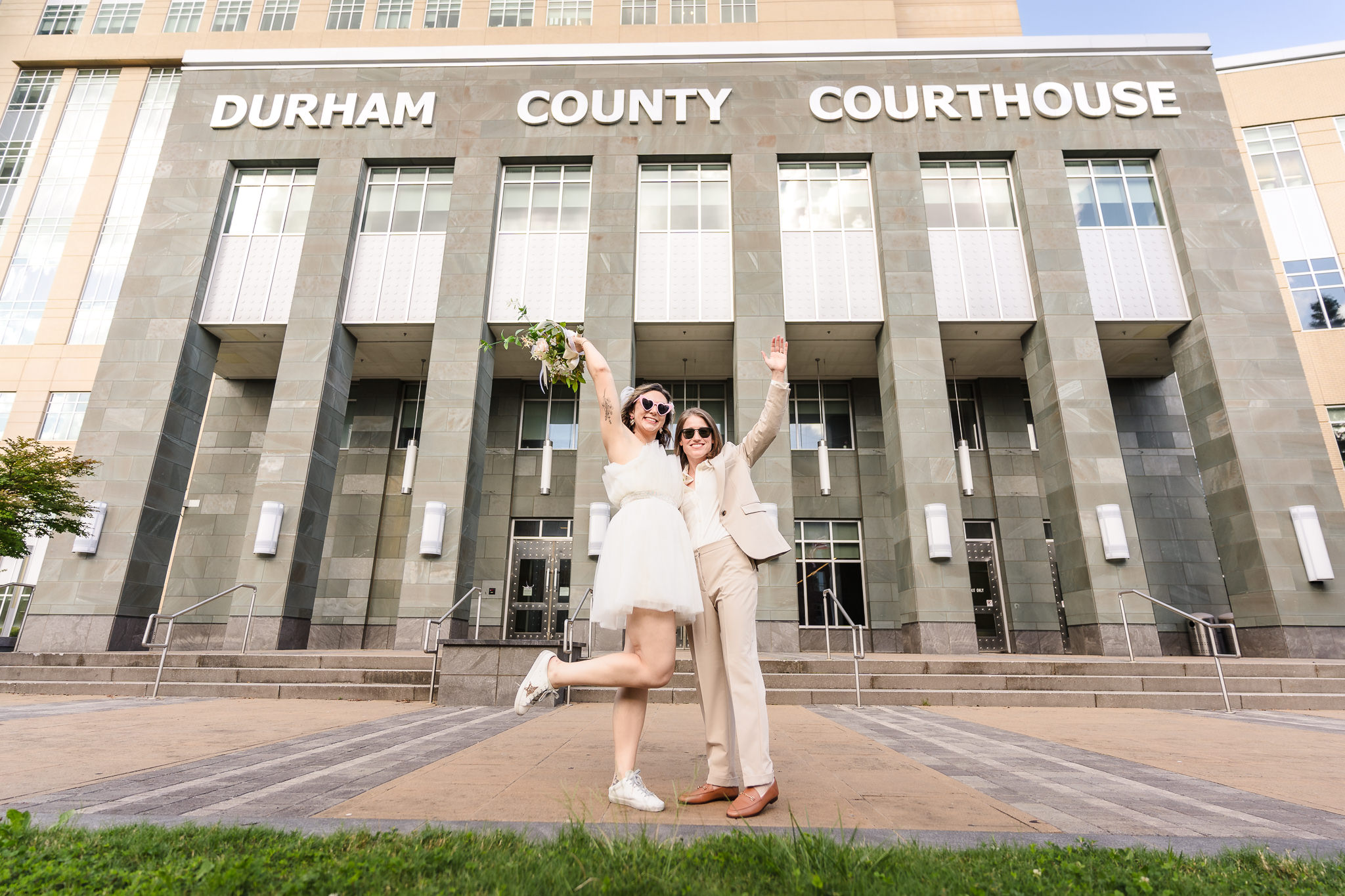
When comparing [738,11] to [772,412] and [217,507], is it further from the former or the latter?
[772,412]

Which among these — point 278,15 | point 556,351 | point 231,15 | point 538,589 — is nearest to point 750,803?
point 556,351

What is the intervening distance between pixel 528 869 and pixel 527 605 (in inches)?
662

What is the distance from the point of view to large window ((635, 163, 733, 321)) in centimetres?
1659

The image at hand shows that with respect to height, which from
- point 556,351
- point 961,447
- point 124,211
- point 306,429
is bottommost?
point 556,351

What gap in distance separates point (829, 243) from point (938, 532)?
8055 millimetres

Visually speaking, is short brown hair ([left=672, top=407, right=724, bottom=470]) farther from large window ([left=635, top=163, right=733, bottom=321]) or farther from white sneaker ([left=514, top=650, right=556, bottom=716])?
large window ([left=635, top=163, right=733, bottom=321])

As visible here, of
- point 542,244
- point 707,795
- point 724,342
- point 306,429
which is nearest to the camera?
point 707,795

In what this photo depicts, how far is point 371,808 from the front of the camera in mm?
3117

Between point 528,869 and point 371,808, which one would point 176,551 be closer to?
point 371,808

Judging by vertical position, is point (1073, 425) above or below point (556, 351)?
above

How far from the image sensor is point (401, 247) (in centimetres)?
1727

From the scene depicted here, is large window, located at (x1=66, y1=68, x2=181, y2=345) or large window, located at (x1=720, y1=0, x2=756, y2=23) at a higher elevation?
large window, located at (x1=720, y1=0, x2=756, y2=23)

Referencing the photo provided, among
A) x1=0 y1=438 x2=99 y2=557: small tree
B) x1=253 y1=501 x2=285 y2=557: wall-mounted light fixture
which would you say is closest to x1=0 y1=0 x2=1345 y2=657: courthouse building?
x1=253 y1=501 x2=285 y2=557: wall-mounted light fixture

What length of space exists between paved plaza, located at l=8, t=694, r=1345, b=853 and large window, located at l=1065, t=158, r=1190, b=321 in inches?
470
